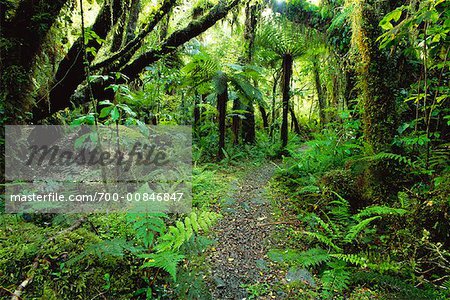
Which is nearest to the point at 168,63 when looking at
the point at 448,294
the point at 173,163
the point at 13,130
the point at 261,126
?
the point at 173,163

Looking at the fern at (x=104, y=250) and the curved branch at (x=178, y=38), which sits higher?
the curved branch at (x=178, y=38)

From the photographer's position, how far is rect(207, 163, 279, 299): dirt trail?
2.50 meters

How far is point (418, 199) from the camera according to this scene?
2959mm

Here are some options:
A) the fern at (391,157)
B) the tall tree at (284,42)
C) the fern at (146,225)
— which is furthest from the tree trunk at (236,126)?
the fern at (146,225)

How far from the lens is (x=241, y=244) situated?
3.22 metres

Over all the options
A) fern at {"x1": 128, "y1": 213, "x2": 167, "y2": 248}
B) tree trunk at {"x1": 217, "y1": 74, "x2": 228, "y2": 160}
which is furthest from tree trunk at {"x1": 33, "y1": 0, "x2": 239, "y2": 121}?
fern at {"x1": 128, "y1": 213, "x2": 167, "y2": 248}

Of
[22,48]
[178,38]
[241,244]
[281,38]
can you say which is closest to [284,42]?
[281,38]

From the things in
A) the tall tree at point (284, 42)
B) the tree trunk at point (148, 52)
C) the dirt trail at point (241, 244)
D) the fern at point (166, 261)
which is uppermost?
the tall tree at point (284, 42)

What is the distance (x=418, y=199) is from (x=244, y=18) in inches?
283

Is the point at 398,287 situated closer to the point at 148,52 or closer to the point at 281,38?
the point at 148,52

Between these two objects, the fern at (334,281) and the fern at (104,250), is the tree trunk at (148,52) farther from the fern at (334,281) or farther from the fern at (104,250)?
the fern at (334,281)

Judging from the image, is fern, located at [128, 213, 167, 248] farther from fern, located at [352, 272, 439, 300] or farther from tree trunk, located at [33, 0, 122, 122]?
tree trunk, located at [33, 0, 122, 122]

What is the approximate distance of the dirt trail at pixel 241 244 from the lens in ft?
8.20

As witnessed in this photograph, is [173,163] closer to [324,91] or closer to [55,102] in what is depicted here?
[55,102]
